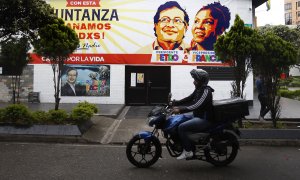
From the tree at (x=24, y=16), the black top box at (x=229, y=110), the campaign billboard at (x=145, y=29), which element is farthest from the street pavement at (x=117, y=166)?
the campaign billboard at (x=145, y=29)

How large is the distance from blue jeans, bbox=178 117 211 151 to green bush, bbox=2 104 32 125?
498 centimetres

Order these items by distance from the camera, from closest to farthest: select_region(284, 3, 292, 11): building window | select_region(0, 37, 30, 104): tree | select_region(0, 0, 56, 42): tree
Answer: select_region(0, 0, 56, 42): tree < select_region(0, 37, 30, 104): tree < select_region(284, 3, 292, 11): building window

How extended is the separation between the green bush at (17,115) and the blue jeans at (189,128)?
16.3ft

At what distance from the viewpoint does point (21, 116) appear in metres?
9.94

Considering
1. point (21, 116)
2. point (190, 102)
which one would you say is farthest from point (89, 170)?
point (21, 116)

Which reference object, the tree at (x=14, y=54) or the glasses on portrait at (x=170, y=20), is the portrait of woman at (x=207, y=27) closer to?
the glasses on portrait at (x=170, y=20)

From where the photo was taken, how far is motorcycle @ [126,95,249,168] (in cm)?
670

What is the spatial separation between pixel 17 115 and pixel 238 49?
6.22m

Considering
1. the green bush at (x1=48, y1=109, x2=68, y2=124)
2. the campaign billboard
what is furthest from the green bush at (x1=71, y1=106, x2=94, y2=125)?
the campaign billboard

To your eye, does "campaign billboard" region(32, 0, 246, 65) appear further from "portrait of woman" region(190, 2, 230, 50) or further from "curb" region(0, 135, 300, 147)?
"curb" region(0, 135, 300, 147)

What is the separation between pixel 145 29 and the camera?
17453 mm

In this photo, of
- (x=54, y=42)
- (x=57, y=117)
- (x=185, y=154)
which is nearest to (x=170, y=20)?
(x=54, y=42)

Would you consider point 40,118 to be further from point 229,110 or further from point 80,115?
point 229,110

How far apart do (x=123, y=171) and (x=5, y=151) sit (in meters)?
3.12
